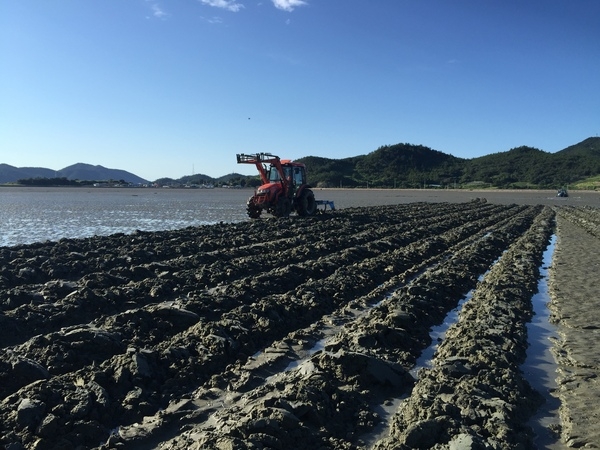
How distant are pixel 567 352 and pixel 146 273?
7.07 meters

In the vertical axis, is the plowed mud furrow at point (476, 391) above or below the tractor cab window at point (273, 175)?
below

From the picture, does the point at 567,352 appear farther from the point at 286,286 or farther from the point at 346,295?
the point at 286,286

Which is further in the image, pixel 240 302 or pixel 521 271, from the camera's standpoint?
pixel 521 271

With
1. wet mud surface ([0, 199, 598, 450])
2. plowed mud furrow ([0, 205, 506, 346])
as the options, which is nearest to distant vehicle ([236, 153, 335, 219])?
plowed mud furrow ([0, 205, 506, 346])

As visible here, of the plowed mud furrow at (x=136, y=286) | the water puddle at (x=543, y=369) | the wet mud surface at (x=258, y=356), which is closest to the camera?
the wet mud surface at (x=258, y=356)

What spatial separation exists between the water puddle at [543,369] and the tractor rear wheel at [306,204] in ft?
50.9

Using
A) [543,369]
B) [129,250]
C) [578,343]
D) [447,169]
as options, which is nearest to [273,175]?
[129,250]

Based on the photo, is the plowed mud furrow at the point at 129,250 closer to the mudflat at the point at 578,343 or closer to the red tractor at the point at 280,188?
the red tractor at the point at 280,188

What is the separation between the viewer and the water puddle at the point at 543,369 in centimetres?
439

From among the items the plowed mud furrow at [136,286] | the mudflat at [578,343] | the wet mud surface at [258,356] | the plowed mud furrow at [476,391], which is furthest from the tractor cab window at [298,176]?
the plowed mud furrow at [476,391]

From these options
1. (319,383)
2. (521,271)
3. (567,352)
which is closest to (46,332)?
(319,383)

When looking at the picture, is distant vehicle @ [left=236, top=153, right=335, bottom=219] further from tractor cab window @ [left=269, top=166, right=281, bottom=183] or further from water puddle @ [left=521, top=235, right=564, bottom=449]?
water puddle @ [left=521, top=235, right=564, bottom=449]

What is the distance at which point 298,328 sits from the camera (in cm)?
708

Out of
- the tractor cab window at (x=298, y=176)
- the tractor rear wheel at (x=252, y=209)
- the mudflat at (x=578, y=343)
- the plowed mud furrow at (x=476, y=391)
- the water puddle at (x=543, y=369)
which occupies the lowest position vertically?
the water puddle at (x=543, y=369)
